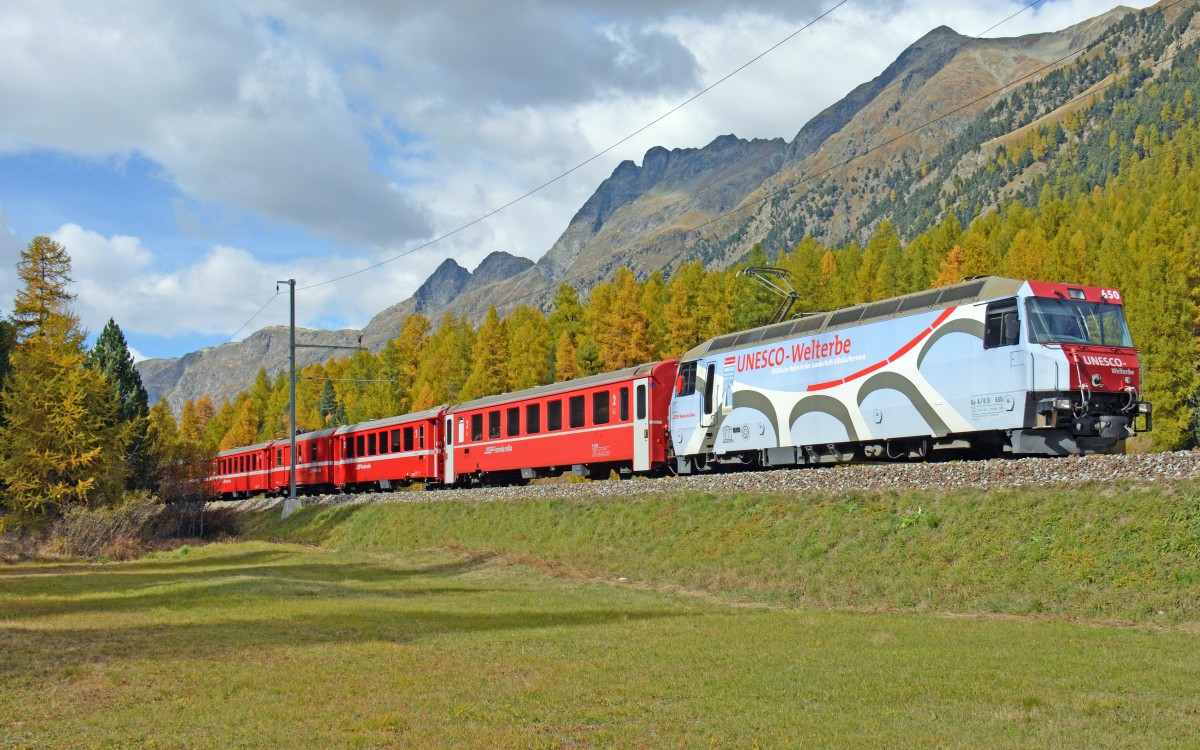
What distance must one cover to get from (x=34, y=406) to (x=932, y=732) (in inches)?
1377

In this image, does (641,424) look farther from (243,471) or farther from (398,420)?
(243,471)

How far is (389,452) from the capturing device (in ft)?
149

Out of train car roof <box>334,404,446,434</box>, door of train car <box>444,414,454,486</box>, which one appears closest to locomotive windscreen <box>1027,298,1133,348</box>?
door of train car <box>444,414,454,486</box>

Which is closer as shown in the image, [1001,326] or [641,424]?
[1001,326]

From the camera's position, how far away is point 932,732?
7.90 meters

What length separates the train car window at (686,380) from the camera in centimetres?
2884

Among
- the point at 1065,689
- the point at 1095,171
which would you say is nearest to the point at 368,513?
the point at 1065,689

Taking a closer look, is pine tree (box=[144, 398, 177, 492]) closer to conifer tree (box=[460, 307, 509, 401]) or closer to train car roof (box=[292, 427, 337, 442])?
train car roof (box=[292, 427, 337, 442])

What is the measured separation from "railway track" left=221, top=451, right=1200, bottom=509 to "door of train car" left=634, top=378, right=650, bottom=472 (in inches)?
43.7

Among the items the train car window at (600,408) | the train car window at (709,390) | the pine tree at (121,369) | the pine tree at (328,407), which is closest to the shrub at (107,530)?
the pine tree at (121,369)

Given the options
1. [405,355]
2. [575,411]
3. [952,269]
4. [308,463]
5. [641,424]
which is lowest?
[308,463]

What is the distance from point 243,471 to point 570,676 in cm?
5766

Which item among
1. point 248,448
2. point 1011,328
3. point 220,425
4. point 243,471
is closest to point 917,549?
point 1011,328

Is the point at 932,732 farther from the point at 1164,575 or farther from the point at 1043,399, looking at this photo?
the point at 1043,399
